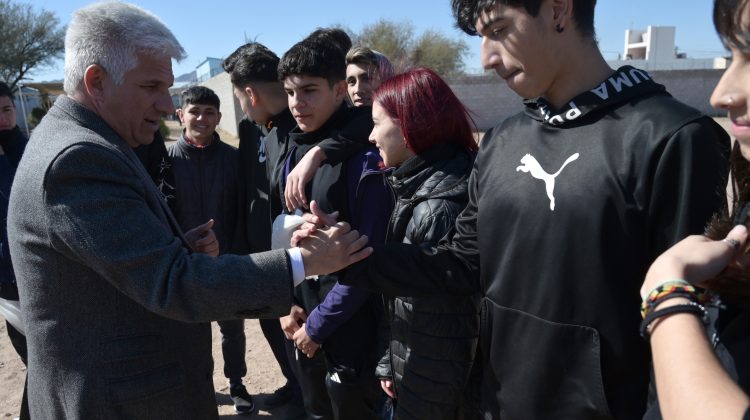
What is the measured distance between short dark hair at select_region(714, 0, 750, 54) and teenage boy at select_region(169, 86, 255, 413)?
3362 mm

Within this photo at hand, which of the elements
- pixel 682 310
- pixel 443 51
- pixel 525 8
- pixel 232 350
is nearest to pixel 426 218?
pixel 525 8

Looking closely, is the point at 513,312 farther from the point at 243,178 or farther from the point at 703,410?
the point at 243,178

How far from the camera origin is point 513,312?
1.55 m

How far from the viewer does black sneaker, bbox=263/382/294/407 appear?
3.84 meters

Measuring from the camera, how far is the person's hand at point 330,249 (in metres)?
1.68

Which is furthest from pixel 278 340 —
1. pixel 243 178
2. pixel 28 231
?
pixel 28 231

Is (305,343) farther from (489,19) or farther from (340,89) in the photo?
(489,19)

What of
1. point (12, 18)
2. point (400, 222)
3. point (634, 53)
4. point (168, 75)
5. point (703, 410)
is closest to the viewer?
point (703, 410)

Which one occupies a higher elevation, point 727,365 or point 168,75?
point 168,75

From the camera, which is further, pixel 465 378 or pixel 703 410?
pixel 465 378

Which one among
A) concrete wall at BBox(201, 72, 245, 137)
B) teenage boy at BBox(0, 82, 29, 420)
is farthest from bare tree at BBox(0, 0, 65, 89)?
teenage boy at BBox(0, 82, 29, 420)

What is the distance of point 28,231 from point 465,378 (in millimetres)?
1502

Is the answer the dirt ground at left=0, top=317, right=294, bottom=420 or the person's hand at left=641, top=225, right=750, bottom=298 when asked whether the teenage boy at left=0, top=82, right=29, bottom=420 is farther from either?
the person's hand at left=641, top=225, right=750, bottom=298

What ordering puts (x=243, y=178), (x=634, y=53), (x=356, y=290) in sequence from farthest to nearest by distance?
(x=634, y=53)
(x=243, y=178)
(x=356, y=290)
